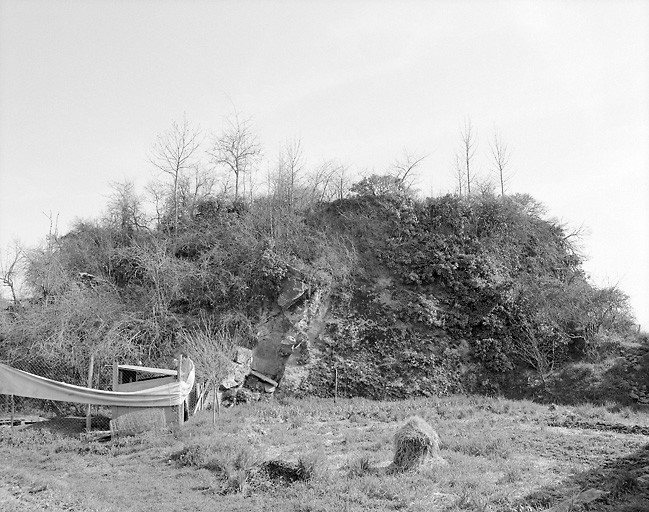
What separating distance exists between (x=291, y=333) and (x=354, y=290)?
3.09 meters

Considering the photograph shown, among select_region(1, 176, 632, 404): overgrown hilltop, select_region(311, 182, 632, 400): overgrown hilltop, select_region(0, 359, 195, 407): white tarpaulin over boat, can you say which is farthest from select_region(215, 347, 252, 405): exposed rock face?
select_region(0, 359, 195, 407): white tarpaulin over boat

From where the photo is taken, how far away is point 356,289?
1886cm

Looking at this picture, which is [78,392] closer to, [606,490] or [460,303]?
[606,490]

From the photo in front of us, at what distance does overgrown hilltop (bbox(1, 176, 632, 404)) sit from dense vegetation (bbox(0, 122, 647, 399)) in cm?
5

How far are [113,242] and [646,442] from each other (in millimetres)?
18087

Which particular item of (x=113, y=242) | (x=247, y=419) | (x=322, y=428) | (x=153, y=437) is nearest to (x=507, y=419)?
(x=322, y=428)

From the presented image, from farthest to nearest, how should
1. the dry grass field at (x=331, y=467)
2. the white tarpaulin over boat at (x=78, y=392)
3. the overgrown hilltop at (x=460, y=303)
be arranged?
the overgrown hilltop at (x=460, y=303)
the white tarpaulin over boat at (x=78, y=392)
the dry grass field at (x=331, y=467)

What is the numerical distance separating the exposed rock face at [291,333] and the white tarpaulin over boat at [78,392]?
479 centimetres

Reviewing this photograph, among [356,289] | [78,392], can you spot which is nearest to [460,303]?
[356,289]

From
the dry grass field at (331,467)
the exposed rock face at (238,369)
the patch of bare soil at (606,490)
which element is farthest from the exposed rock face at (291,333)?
the patch of bare soil at (606,490)

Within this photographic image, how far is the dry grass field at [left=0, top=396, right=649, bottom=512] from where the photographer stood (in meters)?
7.24

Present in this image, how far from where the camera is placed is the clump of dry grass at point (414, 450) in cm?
863

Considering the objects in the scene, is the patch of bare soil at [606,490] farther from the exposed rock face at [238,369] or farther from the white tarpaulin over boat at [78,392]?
the exposed rock face at [238,369]

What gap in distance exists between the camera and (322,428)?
12.1 m
